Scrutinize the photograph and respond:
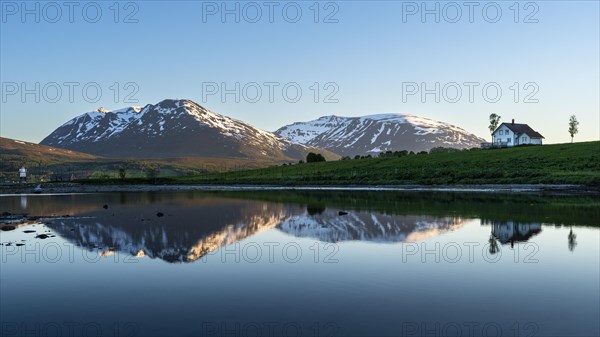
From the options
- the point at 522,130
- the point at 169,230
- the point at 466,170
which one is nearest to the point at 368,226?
the point at 169,230

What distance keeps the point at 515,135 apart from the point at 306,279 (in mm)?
167541

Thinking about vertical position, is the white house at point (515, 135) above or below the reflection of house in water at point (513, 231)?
above

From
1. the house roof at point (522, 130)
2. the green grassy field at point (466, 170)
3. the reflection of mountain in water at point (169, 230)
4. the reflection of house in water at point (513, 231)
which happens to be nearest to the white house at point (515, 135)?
the house roof at point (522, 130)

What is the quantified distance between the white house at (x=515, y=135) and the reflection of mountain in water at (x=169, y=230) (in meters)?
140

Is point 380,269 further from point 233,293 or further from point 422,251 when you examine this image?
point 233,293

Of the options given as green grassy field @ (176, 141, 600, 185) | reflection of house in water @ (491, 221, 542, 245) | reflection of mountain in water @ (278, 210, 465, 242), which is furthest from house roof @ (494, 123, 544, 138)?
reflection of house in water @ (491, 221, 542, 245)

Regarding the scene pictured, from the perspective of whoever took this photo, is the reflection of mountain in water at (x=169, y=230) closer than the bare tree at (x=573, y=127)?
Yes

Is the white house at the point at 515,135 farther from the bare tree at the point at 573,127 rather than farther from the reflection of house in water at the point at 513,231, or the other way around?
the reflection of house in water at the point at 513,231

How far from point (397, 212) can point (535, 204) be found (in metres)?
16.4

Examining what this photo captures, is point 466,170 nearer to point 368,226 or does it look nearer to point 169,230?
point 368,226

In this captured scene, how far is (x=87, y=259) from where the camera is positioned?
27000mm

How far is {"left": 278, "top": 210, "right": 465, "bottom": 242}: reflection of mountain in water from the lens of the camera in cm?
3425

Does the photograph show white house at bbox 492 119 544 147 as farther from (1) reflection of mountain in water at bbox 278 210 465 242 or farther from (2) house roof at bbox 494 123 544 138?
(1) reflection of mountain in water at bbox 278 210 465 242

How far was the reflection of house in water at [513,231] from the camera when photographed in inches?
1248
